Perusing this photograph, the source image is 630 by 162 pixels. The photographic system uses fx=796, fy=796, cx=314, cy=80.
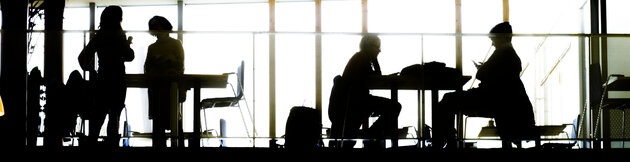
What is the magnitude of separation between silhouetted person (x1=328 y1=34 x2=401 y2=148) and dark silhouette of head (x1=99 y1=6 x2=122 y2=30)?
1376mm

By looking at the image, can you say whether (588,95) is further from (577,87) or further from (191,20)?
(191,20)

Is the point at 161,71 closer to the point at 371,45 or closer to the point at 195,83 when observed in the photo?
the point at 195,83

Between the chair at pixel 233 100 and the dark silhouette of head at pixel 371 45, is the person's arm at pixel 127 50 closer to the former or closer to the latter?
the chair at pixel 233 100

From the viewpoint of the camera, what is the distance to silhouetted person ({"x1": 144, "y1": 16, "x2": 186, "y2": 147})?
4746 mm

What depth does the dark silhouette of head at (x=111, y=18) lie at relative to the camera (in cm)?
473

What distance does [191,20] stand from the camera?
9.38 metres

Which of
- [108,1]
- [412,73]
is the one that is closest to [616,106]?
[412,73]

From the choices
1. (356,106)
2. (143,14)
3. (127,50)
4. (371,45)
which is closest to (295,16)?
(143,14)

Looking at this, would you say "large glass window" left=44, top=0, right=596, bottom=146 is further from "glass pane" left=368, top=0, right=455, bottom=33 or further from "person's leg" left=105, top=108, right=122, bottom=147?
"glass pane" left=368, top=0, right=455, bottom=33

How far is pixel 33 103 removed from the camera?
4.71 meters

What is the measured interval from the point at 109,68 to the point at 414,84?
1.84m

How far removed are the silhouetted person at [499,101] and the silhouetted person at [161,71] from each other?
1.64m

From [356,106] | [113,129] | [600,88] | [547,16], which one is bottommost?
[113,129]

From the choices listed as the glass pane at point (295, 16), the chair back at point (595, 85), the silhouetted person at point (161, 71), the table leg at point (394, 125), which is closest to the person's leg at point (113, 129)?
the silhouetted person at point (161, 71)
